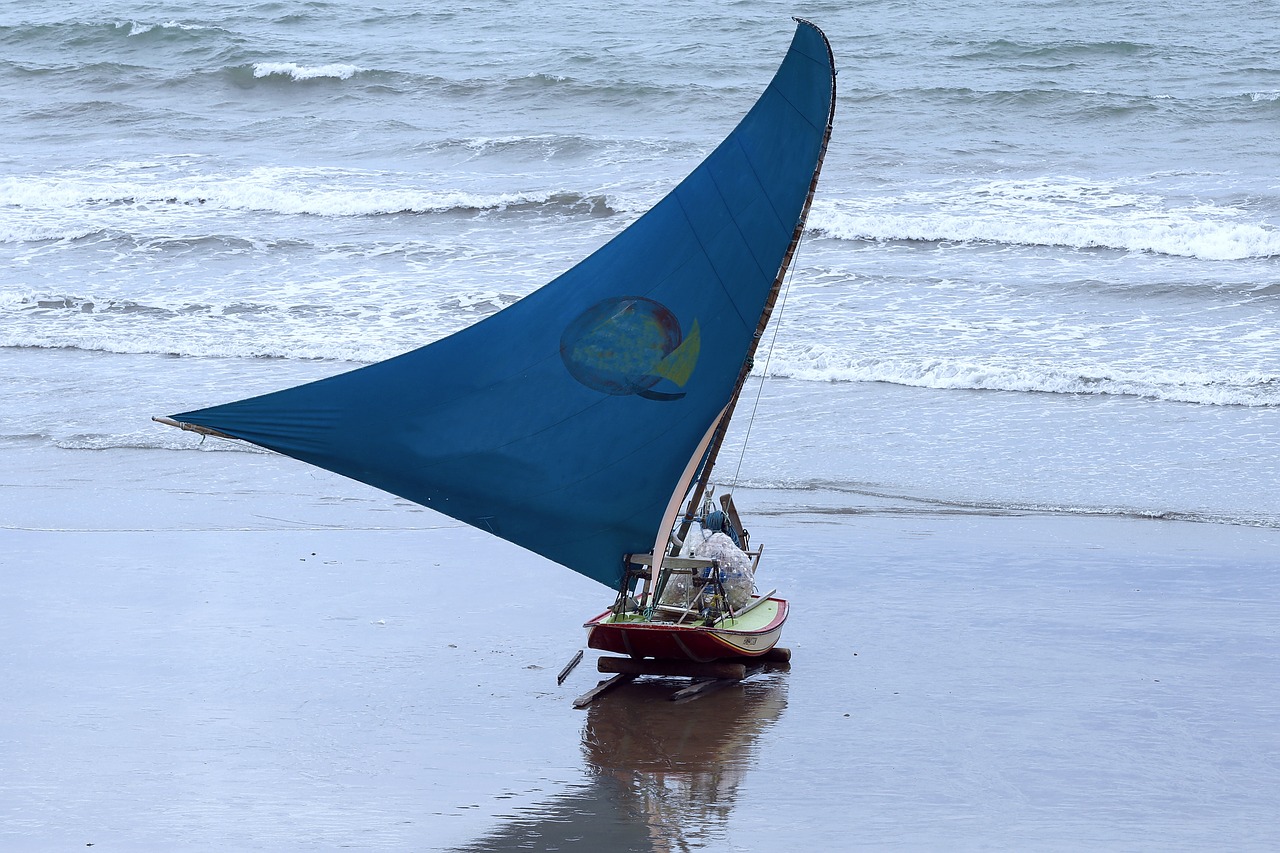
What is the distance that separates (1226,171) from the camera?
24141mm

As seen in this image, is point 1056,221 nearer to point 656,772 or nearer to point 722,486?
point 722,486

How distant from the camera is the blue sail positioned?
7805 millimetres

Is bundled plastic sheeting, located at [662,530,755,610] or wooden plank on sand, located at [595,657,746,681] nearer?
wooden plank on sand, located at [595,657,746,681]

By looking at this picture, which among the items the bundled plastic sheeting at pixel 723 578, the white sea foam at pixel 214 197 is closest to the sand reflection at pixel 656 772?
the bundled plastic sheeting at pixel 723 578

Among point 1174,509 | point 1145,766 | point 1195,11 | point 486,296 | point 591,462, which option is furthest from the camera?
point 1195,11

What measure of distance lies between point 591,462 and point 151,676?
8.68ft

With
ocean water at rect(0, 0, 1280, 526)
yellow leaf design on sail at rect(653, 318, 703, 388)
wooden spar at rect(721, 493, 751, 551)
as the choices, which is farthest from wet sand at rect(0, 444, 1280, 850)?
ocean water at rect(0, 0, 1280, 526)

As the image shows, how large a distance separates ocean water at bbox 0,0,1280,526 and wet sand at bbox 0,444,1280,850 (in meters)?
1.95

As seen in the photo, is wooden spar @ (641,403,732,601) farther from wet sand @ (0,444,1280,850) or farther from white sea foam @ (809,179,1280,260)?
white sea foam @ (809,179,1280,260)

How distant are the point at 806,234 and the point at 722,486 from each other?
1069 centimetres

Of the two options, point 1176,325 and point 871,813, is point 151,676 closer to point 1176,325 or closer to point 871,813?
point 871,813

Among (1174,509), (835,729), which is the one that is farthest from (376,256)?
(835,729)

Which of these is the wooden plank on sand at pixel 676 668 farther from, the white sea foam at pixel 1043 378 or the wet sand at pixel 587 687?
the white sea foam at pixel 1043 378

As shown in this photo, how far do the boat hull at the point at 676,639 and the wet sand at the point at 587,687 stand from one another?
0.88 feet
